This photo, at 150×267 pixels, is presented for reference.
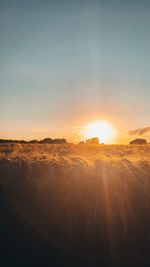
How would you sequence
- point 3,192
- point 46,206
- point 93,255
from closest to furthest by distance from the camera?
1. point 93,255
2. point 46,206
3. point 3,192

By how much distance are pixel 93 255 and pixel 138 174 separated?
4644 mm

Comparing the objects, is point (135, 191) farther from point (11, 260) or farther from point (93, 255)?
point (11, 260)

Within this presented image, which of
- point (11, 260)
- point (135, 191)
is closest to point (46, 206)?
point (11, 260)

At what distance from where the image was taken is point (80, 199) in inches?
706

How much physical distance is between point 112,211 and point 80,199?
1493 mm

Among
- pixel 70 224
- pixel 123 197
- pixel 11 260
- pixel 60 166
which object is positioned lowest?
pixel 11 260

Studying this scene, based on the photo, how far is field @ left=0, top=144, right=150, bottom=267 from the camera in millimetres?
16625

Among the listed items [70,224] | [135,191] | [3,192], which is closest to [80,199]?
[70,224]

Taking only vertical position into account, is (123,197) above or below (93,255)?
above

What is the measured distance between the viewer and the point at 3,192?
19094 mm

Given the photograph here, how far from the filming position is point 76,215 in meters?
17.4

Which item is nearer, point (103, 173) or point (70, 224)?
point (70, 224)

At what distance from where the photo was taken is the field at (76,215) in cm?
1662

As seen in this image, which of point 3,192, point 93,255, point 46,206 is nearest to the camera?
point 93,255
